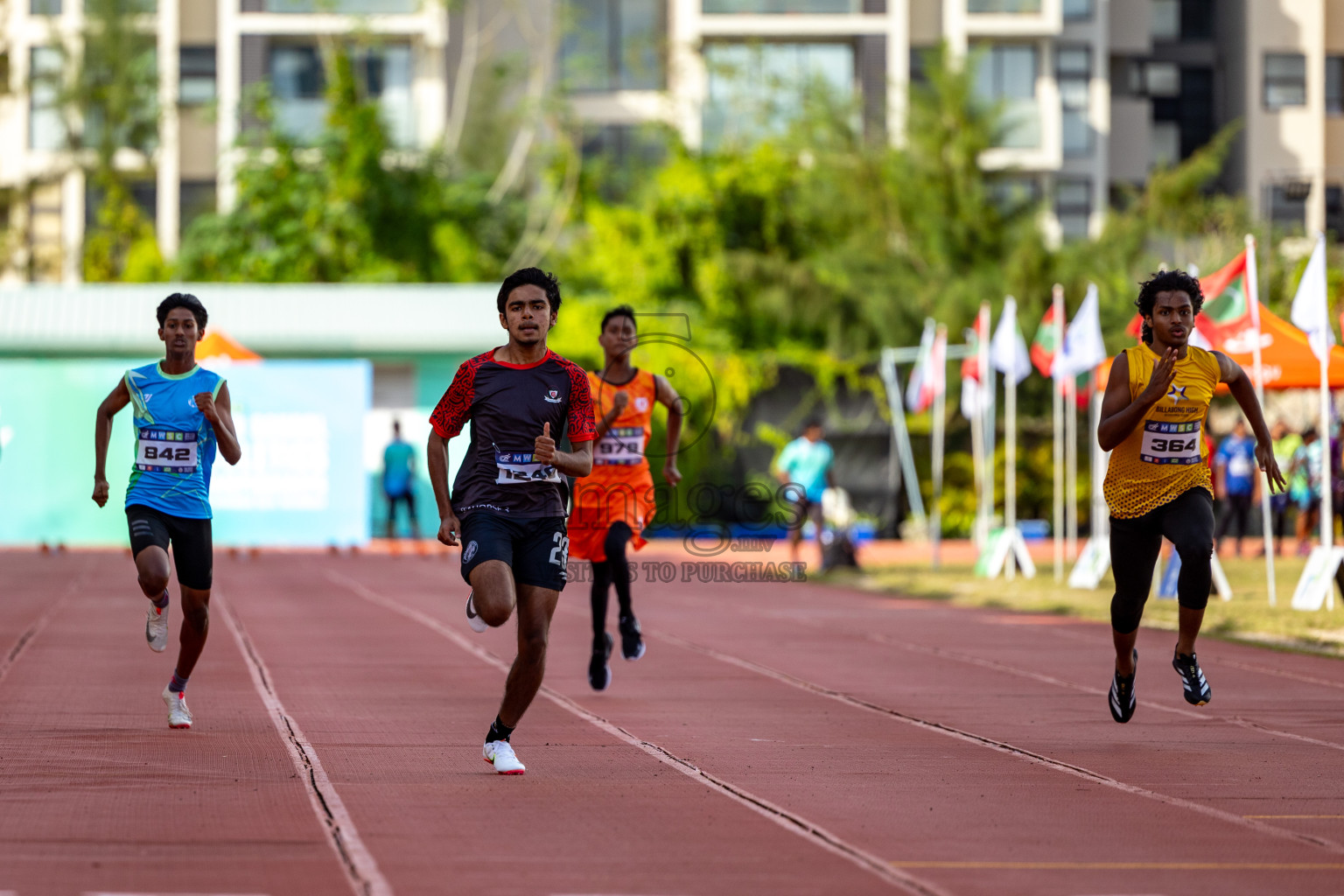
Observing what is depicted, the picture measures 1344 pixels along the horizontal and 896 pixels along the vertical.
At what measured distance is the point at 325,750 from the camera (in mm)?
8602

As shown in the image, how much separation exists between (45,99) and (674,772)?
51667 millimetres

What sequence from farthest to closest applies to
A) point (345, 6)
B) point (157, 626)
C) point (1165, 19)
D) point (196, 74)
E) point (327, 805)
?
point (196, 74), point (1165, 19), point (345, 6), point (157, 626), point (327, 805)

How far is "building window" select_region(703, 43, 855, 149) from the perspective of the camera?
47375 millimetres

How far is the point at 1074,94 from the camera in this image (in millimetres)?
52062

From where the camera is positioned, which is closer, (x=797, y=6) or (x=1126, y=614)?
(x=1126, y=614)

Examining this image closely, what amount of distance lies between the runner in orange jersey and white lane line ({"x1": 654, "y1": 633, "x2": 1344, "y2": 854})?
1.21m

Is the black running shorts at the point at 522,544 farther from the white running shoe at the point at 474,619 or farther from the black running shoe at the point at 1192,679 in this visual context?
the black running shoe at the point at 1192,679

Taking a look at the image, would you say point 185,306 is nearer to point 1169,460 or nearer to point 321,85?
point 1169,460

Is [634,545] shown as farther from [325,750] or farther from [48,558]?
[48,558]

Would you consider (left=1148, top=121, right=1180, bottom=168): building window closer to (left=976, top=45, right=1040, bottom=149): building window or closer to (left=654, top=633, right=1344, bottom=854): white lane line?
(left=976, top=45, right=1040, bottom=149): building window

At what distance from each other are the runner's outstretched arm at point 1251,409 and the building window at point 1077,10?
44760 mm

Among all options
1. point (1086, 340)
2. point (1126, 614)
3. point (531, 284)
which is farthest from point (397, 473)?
point (531, 284)

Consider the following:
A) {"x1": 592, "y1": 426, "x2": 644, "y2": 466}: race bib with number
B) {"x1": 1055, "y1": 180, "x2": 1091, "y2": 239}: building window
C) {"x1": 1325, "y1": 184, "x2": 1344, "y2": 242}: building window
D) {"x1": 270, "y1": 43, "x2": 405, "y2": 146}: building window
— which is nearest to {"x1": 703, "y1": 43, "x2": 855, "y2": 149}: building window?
{"x1": 1055, "y1": 180, "x2": 1091, "y2": 239}: building window

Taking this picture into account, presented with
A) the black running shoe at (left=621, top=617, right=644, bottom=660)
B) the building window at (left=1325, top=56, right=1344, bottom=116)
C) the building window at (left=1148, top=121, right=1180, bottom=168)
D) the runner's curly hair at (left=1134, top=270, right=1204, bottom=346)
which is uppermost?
the building window at (left=1325, top=56, right=1344, bottom=116)
